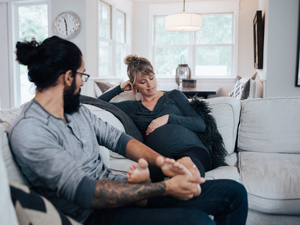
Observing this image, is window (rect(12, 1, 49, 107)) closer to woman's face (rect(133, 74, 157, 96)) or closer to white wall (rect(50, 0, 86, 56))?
white wall (rect(50, 0, 86, 56))

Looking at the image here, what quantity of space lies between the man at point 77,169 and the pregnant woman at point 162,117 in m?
0.45

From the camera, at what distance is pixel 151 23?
650 cm

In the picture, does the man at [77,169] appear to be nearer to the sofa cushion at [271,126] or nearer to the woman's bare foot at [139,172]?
the woman's bare foot at [139,172]

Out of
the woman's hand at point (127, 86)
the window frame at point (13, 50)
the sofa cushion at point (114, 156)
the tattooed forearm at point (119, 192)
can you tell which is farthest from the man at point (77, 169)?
the window frame at point (13, 50)

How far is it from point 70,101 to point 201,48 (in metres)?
5.65

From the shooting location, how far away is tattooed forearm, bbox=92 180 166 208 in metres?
0.94

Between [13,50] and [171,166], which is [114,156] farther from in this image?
[13,50]

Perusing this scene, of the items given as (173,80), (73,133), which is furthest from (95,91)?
(73,133)

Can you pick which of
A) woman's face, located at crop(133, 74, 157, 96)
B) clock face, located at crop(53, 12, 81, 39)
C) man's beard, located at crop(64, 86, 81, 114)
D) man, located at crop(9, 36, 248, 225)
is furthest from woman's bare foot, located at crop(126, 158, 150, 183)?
clock face, located at crop(53, 12, 81, 39)

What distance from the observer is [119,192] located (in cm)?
95

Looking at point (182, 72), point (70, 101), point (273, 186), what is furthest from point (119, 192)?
point (182, 72)

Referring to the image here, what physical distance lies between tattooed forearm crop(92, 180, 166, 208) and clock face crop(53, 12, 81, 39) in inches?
159

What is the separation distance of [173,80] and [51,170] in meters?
5.79

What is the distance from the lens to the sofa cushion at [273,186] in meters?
1.63
